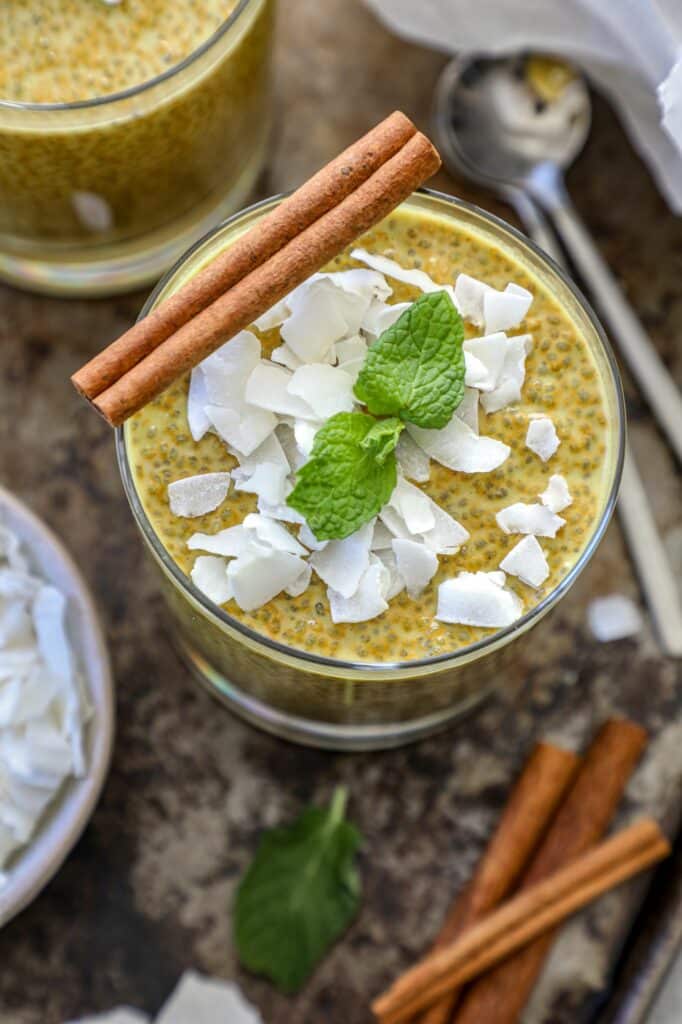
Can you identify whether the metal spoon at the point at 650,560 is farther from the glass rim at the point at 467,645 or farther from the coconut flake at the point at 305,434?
the coconut flake at the point at 305,434

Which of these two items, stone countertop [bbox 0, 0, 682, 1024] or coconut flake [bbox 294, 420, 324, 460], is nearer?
coconut flake [bbox 294, 420, 324, 460]

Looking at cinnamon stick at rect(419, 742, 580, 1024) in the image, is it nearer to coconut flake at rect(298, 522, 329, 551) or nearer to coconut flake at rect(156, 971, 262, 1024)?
coconut flake at rect(156, 971, 262, 1024)

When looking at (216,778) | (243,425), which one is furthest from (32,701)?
(243,425)

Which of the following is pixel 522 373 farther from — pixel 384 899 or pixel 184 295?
pixel 384 899

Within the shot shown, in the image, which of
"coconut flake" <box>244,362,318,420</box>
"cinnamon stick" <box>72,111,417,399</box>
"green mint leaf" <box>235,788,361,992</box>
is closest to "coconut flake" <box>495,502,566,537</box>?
"coconut flake" <box>244,362,318,420</box>

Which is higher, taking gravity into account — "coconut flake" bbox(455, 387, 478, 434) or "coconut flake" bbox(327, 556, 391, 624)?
"coconut flake" bbox(455, 387, 478, 434)

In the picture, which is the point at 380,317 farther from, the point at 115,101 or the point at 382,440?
the point at 115,101

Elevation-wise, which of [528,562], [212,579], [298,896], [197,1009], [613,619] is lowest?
[197,1009]
